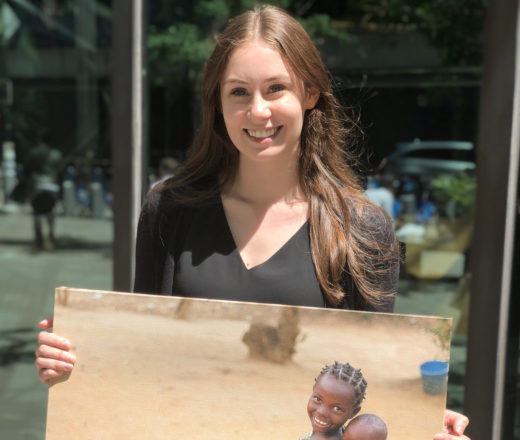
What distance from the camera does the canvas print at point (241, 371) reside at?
1324mm

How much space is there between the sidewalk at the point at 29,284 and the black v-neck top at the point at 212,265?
7.31 feet

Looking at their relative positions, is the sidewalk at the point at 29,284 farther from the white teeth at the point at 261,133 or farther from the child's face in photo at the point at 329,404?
the child's face in photo at the point at 329,404

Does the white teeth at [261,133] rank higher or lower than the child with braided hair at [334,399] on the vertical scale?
higher

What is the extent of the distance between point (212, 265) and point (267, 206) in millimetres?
190

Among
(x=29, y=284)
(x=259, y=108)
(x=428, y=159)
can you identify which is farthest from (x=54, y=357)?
(x=29, y=284)

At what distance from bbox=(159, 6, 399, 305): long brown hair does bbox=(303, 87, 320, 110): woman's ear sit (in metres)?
0.01

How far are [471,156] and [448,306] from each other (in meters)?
0.75

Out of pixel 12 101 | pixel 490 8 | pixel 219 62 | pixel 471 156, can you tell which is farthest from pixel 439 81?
pixel 12 101

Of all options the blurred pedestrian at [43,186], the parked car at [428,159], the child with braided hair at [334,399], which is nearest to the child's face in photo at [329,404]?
the child with braided hair at [334,399]

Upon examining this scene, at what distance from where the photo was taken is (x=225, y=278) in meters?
1.43

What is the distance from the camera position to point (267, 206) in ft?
5.06

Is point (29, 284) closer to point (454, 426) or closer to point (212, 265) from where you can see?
point (212, 265)

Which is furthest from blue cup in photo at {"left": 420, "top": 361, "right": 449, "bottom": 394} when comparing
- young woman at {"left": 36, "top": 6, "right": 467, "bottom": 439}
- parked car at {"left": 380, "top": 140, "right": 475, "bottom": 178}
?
parked car at {"left": 380, "top": 140, "right": 475, "bottom": 178}

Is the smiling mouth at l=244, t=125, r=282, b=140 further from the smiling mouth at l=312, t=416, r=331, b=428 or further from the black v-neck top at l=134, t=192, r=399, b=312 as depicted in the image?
the smiling mouth at l=312, t=416, r=331, b=428
